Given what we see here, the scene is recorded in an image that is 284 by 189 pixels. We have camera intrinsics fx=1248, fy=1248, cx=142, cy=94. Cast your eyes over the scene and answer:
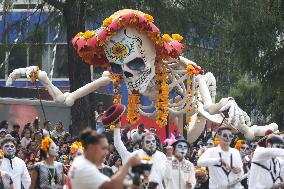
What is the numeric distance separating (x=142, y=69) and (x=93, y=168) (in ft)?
36.7

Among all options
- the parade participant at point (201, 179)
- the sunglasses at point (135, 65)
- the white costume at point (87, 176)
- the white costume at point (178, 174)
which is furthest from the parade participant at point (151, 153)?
the white costume at point (87, 176)

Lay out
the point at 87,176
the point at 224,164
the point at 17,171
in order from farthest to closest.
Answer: the point at 17,171 < the point at 224,164 < the point at 87,176

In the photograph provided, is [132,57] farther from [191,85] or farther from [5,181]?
[5,181]

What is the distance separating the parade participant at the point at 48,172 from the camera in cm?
1853

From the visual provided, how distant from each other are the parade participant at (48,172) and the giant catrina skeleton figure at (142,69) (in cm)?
494

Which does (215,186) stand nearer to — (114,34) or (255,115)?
(114,34)

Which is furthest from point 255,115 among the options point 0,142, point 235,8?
point 0,142

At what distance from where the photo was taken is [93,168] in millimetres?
12625

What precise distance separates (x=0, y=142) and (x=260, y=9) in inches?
375

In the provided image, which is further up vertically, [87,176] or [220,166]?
[220,166]

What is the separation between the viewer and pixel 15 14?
109 feet

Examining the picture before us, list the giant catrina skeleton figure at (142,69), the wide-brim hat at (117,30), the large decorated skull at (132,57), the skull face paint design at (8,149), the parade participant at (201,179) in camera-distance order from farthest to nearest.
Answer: the large decorated skull at (132,57), the giant catrina skeleton figure at (142,69), the wide-brim hat at (117,30), the parade participant at (201,179), the skull face paint design at (8,149)

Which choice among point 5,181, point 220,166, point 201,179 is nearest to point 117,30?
point 201,179

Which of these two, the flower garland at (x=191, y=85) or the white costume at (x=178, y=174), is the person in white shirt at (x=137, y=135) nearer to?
the flower garland at (x=191, y=85)
